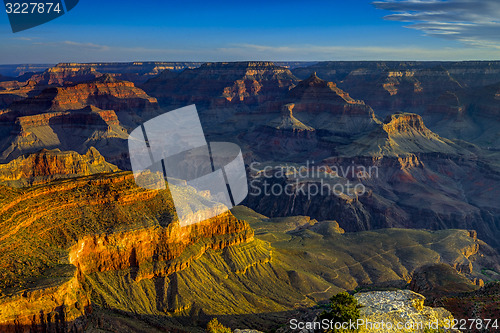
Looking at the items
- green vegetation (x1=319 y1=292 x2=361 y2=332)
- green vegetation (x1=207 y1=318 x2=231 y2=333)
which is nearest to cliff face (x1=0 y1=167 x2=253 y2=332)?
green vegetation (x1=207 y1=318 x2=231 y2=333)

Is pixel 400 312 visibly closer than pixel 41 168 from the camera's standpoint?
Yes

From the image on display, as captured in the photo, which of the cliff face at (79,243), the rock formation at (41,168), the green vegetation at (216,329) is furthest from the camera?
the rock formation at (41,168)

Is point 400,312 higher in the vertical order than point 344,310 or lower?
lower

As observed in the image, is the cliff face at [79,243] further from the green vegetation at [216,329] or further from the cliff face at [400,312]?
the cliff face at [400,312]

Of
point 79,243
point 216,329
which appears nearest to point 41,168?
point 79,243

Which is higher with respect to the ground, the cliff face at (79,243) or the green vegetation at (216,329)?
the cliff face at (79,243)

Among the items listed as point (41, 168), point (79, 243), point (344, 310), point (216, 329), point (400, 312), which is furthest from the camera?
point (41, 168)

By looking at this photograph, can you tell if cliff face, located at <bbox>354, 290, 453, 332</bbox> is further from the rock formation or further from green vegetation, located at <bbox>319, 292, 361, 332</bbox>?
the rock formation

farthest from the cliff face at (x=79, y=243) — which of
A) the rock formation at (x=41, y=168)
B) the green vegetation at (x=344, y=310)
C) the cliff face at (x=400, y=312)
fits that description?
the rock formation at (x=41, y=168)

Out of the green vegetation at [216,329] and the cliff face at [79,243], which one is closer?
the cliff face at [79,243]

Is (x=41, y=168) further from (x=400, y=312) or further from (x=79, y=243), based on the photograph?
(x=400, y=312)

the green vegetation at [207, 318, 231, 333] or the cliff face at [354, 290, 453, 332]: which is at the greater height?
the cliff face at [354, 290, 453, 332]

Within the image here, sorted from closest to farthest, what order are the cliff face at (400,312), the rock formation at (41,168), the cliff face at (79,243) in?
the cliff face at (400,312)
the cliff face at (79,243)
the rock formation at (41,168)
